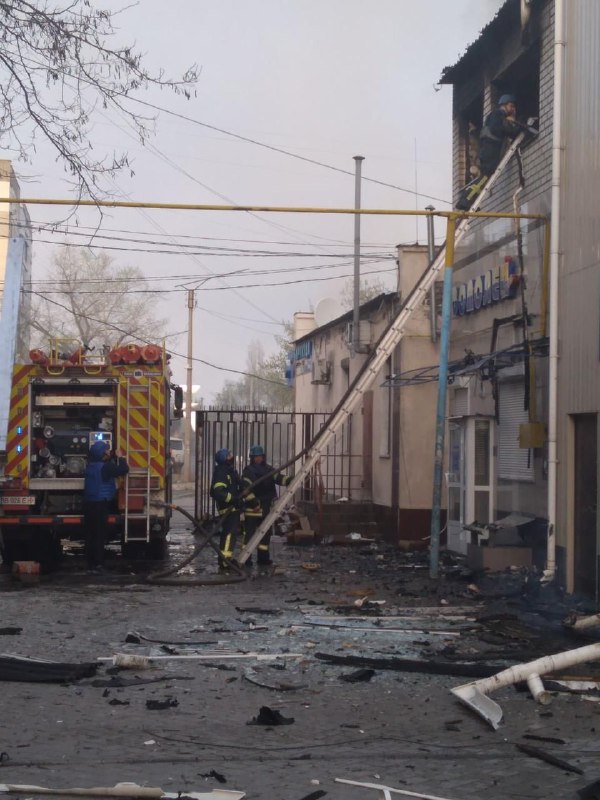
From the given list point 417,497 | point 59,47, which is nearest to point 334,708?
point 59,47

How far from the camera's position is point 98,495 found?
16.7 metres

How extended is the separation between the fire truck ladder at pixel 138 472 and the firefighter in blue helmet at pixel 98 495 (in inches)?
14.3

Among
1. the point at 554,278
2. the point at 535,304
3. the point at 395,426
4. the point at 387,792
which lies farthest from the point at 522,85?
the point at 387,792

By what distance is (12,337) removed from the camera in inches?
456

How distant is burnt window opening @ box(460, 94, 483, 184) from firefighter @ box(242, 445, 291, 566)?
6262mm

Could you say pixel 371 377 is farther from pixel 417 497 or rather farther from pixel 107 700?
pixel 107 700

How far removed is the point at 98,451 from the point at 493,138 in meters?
7.66

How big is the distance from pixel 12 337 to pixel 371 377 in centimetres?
696

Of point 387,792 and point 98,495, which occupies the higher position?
point 98,495

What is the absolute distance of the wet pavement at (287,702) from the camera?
612cm

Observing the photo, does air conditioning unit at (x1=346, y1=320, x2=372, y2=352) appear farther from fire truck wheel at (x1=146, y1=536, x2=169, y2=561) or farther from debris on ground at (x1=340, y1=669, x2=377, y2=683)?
debris on ground at (x1=340, y1=669, x2=377, y2=683)

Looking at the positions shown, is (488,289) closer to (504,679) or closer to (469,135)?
(469,135)

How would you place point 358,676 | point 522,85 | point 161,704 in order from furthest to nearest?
point 522,85 → point 358,676 → point 161,704

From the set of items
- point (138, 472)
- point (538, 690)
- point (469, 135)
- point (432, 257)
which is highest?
point (469, 135)
